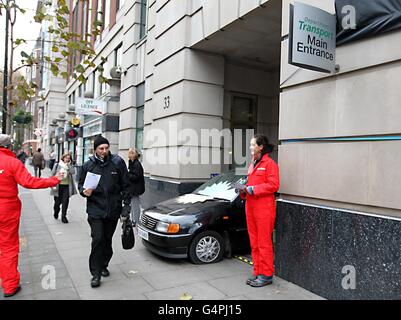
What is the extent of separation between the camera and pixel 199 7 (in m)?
8.18

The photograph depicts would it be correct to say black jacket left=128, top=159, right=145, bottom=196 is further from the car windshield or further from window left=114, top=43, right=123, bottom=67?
window left=114, top=43, right=123, bottom=67

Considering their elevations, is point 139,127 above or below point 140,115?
below

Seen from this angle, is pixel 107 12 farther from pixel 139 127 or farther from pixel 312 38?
pixel 312 38

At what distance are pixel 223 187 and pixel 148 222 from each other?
4.79 ft

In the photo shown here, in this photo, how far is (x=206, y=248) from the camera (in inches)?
217

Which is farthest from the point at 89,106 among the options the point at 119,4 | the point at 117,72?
the point at 119,4

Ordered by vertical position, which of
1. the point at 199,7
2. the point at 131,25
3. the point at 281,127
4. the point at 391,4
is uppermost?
the point at 131,25

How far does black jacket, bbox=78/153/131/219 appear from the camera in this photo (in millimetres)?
4531

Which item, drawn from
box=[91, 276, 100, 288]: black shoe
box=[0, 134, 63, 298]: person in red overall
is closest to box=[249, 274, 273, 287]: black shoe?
box=[91, 276, 100, 288]: black shoe

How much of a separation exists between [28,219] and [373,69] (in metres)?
8.71

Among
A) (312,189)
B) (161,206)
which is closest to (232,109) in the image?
(161,206)

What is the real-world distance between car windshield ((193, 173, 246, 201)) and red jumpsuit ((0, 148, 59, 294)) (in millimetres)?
2895

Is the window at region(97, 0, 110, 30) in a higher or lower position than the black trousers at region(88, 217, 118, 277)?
higher

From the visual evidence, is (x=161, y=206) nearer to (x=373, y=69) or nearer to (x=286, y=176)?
(x=286, y=176)
